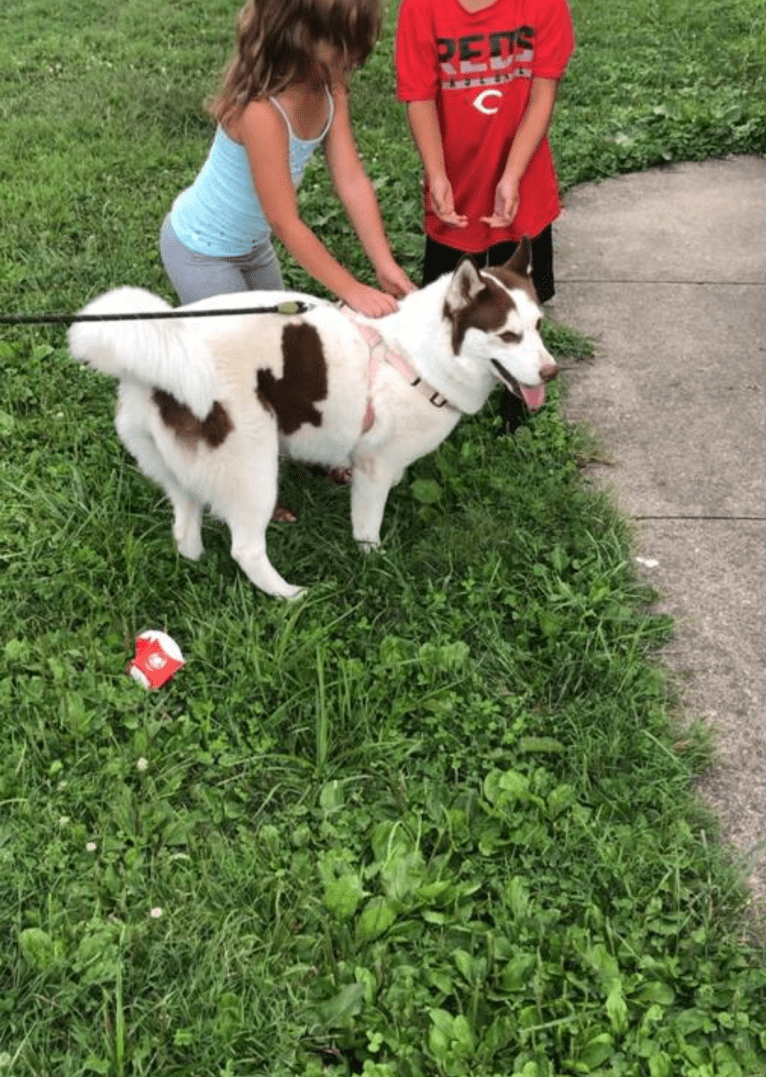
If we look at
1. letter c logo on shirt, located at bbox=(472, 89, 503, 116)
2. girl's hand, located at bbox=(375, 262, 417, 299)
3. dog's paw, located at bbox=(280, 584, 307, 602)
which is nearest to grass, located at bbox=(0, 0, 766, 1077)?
dog's paw, located at bbox=(280, 584, 307, 602)

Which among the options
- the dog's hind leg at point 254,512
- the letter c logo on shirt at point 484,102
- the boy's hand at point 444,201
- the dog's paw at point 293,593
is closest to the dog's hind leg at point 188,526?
the dog's hind leg at point 254,512

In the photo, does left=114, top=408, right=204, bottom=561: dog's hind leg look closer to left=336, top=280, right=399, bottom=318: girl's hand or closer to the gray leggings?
the gray leggings

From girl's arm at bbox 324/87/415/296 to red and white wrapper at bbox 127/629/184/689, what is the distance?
151 cm

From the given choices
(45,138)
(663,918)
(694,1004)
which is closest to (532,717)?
(663,918)

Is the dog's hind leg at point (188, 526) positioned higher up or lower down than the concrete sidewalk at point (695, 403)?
higher up

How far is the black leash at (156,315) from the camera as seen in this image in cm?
263

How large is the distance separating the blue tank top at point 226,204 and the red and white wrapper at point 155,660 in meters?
1.42

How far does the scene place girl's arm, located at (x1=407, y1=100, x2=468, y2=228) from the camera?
3670 millimetres

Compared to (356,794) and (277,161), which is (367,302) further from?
(356,794)

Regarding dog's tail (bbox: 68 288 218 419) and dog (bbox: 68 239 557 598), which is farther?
dog (bbox: 68 239 557 598)

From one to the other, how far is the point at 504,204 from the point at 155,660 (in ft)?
6.63

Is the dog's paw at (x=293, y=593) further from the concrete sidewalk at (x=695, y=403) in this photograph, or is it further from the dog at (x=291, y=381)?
the concrete sidewalk at (x=695, y=403)

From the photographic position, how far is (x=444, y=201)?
372 cm

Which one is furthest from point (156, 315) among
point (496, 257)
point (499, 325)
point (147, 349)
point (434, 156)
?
point (496, 257)
